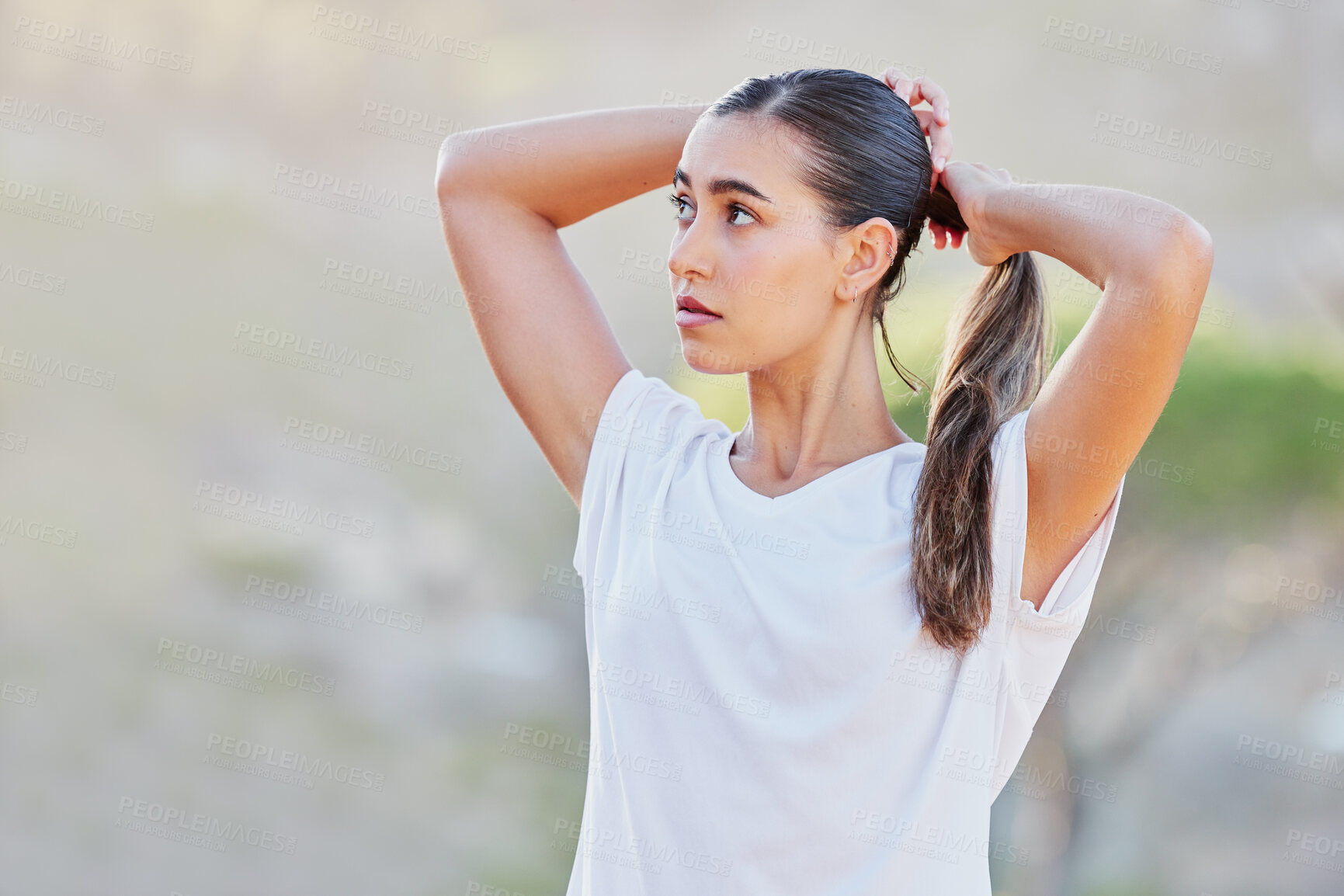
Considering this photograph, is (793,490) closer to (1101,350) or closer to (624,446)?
(624,446)

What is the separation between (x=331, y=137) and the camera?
525 cm

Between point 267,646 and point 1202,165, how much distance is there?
14.6ft

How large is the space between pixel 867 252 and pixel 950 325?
142 millimetres

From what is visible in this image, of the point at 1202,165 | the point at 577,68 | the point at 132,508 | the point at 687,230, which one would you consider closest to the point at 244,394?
the point at 132,508

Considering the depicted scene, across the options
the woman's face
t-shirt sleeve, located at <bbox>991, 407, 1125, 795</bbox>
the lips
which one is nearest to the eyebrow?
the woman's face

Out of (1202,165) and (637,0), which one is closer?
(1202,165)

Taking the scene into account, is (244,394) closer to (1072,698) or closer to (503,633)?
(503,633)

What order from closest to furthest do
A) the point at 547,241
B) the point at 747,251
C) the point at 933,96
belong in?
1. the point at 747,251
2. the point at 933,96
3. the point at 547,241

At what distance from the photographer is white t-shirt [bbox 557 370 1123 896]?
1037 mm

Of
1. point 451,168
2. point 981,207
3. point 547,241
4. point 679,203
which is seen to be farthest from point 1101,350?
point 451,168

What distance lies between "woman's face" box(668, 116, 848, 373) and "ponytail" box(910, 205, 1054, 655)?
0.55 ft

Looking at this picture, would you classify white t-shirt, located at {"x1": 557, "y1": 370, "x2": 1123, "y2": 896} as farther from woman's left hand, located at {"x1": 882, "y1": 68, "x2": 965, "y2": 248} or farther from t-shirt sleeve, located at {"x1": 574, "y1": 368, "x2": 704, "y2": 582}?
woman's left hand, located at {"x1": 882, "y1": 68, "x2": 965, "y2": 248}

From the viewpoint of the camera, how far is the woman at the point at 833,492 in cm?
103

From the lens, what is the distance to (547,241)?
133 centimetres
